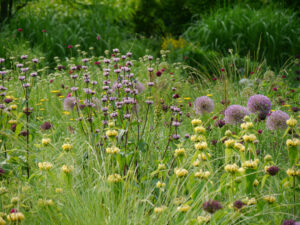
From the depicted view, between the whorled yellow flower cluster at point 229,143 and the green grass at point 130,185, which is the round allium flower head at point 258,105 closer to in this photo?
the green grass at point 130,185

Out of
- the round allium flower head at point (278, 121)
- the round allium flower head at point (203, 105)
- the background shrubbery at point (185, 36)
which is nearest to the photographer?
the round allium flower head at point (278, 121)

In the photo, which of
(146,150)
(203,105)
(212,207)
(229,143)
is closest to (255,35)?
(203,105)

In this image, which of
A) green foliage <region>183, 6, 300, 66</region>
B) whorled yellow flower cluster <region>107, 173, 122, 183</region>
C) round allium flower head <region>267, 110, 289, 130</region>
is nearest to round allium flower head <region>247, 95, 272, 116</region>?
round allium flower head <region>267, 110, 289, 130</region>

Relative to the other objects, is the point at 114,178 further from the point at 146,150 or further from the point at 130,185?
the point at 146,150

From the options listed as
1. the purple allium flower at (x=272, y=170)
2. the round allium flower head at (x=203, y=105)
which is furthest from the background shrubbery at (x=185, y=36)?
the purple allium flower at (x=272, y=170)

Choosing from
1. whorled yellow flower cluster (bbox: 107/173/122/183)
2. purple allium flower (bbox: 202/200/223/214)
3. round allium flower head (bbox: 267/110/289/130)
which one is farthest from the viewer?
round allium flower head (bbox: 267/110/289/130)

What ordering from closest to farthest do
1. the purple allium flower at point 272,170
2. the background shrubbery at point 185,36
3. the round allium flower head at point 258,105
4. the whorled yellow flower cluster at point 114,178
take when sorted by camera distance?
1. the purple allium flower at point 272,170
2. the whorled yellow flower cluster at point 114,178
3. the round allium flower head at point 258,105
4. the background shrubbery at point 185,36

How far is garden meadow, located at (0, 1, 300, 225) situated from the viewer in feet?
5.53

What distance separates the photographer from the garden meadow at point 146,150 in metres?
1.68

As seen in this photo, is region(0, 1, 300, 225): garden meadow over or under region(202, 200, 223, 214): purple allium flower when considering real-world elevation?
under

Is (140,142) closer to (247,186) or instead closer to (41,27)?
(247,186)

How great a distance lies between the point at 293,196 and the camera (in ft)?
6.30

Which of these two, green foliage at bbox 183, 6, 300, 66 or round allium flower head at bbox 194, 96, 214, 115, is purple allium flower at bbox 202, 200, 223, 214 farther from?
green foliage at bbox 183, 6, 300, 66

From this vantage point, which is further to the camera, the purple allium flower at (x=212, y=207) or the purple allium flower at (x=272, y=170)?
the purple allium flower at (x=272, y=170)
